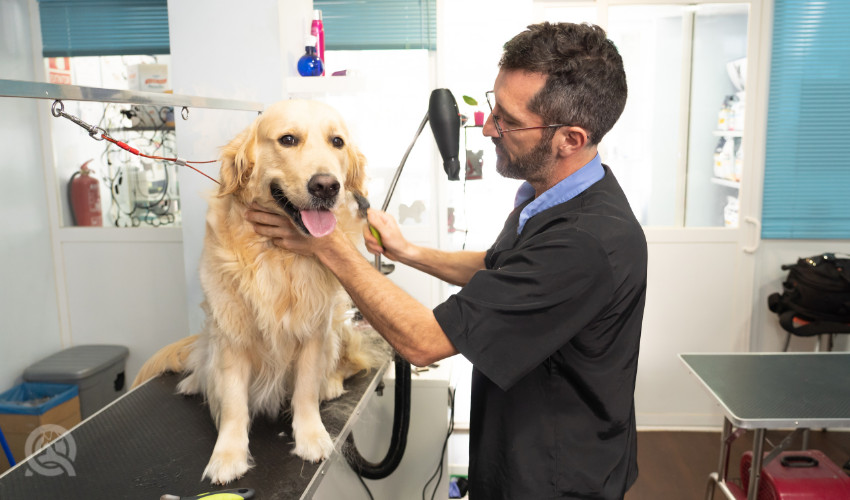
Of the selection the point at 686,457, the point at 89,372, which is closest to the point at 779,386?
the point at 686,457

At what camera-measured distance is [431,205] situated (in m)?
3.30

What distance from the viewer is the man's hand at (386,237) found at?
164cm

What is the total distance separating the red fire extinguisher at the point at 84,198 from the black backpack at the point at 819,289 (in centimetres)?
426

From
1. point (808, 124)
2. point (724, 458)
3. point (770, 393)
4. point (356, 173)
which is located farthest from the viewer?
point (808, 124)

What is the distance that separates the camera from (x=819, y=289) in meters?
3.31

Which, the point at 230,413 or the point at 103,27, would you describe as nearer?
the point at 230,413

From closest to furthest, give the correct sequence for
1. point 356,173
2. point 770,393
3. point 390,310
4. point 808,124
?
1. point 390,310
2. point 356,173
3. point 770,393
4. point 808,124

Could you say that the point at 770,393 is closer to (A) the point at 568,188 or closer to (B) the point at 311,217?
(A) the point at 568,188

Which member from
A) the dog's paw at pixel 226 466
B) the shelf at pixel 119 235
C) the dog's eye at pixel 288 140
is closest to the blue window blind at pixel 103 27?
the shelf at pixel 119 235

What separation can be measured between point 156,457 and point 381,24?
2.50 m

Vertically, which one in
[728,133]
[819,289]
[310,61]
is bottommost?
[819,289]

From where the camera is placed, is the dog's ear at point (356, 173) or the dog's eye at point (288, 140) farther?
the dog's ear at point (356, 173)

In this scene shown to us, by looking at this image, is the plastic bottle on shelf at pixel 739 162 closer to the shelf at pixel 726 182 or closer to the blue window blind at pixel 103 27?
the shelf at pixel 726 182

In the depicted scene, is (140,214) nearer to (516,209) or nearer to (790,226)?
(516,209)
